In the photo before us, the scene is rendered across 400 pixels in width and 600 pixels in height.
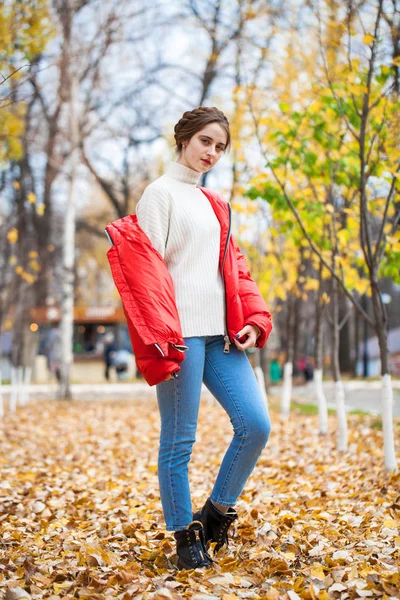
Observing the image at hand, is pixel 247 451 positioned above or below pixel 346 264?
below

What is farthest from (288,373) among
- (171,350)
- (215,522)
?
(171,350)

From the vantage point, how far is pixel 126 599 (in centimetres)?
281

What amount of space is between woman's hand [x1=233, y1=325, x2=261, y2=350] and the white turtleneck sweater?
0.29 feet

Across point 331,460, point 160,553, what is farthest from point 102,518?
point 331,460

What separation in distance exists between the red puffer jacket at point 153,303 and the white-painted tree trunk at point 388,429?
8.24ft

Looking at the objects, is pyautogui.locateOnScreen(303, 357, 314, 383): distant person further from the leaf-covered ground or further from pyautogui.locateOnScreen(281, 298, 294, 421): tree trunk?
the leaf-covered ground

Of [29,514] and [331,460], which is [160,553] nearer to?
[29,514]

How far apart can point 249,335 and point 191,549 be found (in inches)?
37.9

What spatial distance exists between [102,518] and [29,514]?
1.63 ft

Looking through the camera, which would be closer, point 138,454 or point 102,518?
point 102,518

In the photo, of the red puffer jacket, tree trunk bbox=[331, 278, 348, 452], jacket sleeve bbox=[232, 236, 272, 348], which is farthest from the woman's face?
tree trunk bbox=[331, 278, 348, 452]

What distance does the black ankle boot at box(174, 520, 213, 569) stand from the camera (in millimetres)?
3086

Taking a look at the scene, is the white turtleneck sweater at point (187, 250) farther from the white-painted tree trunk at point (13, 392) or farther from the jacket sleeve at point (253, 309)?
the white-painted tree trunk at point (13, 392)

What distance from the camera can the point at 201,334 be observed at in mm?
3145
